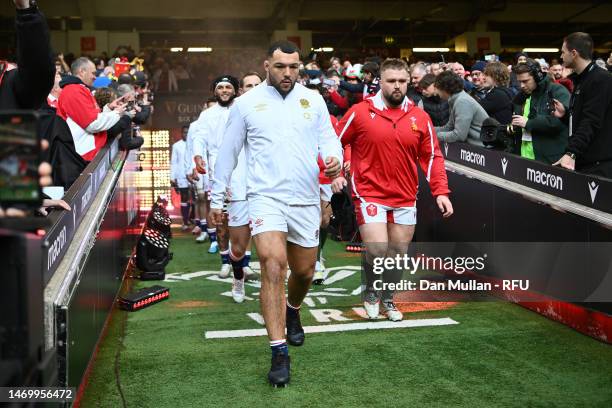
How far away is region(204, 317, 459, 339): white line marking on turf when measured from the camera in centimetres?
558

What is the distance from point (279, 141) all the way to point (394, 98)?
159cm

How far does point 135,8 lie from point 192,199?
15076 mm

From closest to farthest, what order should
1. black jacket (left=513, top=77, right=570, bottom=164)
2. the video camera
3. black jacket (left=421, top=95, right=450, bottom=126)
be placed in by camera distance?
black jacket (left=513, top=77, right=570, bottom=164) → the video camera → black jacket (left=421, top=95, right=450, bottom=126)

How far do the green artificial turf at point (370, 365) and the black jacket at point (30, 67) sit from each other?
185 centimetres

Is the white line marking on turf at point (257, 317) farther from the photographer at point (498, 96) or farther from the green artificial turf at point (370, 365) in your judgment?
the photographer at point (498, 96)

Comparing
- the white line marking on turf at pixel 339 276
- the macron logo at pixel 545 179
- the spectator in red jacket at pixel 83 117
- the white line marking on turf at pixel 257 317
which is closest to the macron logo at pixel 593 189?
the macron logo at pixel 545 179

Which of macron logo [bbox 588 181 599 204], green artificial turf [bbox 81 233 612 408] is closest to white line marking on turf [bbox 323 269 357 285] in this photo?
green artificial turf [bbox 81 233 612 408]

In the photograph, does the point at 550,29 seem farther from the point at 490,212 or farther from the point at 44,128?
the point at 44,128

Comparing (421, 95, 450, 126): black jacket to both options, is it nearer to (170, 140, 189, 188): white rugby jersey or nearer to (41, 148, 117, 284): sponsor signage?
(41, 148, 117, 284): sponsor signage

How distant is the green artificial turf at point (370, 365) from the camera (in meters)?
4.08

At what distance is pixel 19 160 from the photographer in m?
1.70

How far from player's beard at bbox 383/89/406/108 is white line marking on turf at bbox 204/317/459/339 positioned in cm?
175

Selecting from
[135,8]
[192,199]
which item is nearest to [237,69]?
[135,8]

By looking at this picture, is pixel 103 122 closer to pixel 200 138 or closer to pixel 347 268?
pixel 200 138
